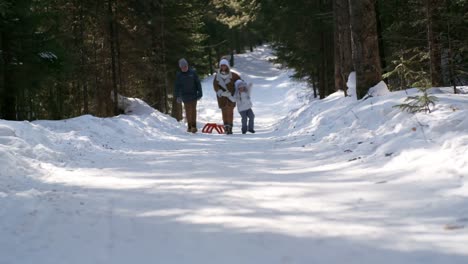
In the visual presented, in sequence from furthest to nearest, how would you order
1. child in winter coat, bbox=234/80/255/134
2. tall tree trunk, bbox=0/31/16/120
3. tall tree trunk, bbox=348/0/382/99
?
child in winter coat, bbox=234/80/255/134 < tall tree trunk, bbox=0/31/16/120 < tall tree trunk, bbox=348/0/382/99

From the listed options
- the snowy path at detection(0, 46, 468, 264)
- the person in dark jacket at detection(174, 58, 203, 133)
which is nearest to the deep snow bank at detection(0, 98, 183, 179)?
the snowy path at detection(0, 46, 468, 264)

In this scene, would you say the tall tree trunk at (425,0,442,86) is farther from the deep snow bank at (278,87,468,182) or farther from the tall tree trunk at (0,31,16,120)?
the tall tree trunk at (0,31,16,120)

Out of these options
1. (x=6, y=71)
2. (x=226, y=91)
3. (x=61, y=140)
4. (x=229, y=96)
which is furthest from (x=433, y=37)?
(x=6, y=71)

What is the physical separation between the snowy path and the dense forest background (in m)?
2.83

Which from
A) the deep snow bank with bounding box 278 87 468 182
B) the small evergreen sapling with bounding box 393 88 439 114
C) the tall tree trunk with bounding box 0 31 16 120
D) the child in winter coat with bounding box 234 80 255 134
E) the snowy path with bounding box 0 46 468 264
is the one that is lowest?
the snowy path with bounding box 0 46 468 264

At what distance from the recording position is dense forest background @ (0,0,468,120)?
951 centimetres

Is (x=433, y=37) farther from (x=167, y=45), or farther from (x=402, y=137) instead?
(x=167, y=45)

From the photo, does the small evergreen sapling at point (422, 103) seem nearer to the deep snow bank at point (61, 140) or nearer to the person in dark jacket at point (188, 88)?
the deep snow bank at point (61, 140)

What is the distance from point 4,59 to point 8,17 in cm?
108

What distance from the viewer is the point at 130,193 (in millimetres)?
4352

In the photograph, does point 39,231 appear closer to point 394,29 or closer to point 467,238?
point 467,238

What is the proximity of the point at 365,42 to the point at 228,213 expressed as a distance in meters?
6.96

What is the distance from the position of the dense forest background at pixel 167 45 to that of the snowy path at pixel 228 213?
283 centimetres

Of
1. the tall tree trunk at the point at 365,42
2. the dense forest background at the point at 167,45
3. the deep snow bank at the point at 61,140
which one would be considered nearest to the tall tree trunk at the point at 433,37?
the dense forest background at the point at 167,45
